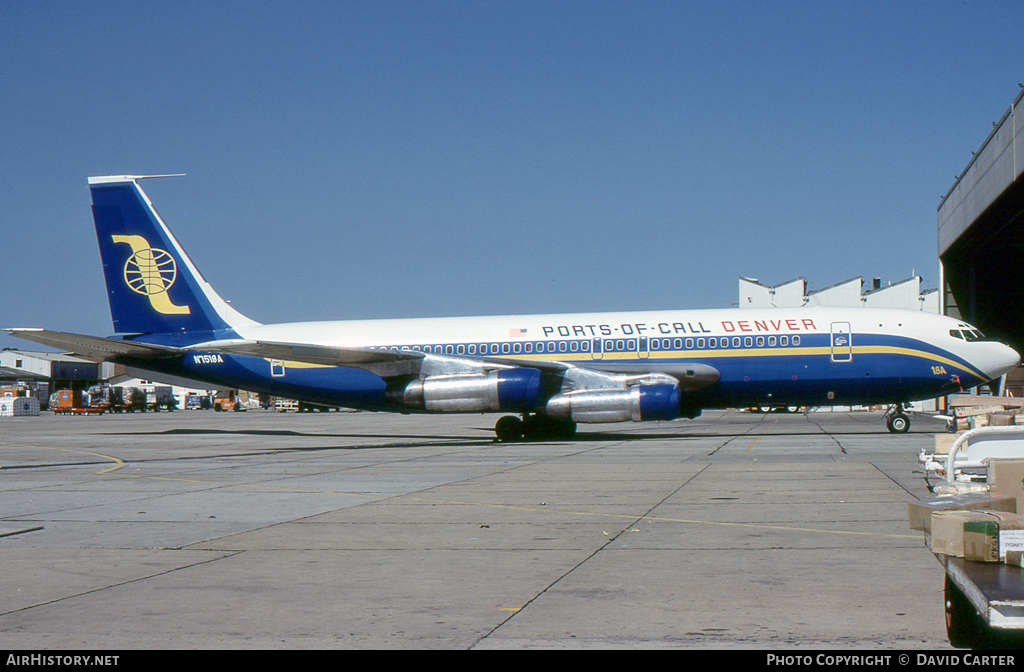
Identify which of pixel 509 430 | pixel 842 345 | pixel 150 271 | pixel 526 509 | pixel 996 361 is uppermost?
pixel 150 271

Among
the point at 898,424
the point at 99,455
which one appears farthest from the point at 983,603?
the point at 898,424

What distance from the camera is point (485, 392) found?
24.9 metres

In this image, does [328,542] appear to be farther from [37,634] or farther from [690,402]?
[690,402]

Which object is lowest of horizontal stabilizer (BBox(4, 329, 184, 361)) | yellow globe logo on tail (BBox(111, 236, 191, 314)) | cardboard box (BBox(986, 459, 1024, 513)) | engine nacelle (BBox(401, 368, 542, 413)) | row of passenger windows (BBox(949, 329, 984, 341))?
engine nacelle (BBox(401, 368, 542, 413))

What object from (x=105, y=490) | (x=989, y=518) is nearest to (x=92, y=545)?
(x=105, y=490)

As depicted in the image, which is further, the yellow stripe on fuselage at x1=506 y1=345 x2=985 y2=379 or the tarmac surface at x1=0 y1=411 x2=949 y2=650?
the yellow stripe on fuselage at x1=506 y1=345 x2=985 y2=379

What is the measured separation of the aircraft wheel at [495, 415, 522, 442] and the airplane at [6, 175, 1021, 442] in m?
0.04

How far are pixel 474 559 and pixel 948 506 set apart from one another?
414cm

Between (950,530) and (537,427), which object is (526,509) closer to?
(950,530)

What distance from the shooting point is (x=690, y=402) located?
84.5 ft

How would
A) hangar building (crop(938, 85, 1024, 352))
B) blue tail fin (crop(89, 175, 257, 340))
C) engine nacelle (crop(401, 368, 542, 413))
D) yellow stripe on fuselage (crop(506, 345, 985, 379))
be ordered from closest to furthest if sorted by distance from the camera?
1. engine nacelle (crop(401, 368, 542, 413))
2. yellow stripe on fuselage (crop(506, 345, 985, 379))
3. blue tail fin (crop(89, 175, 257, 340))
4. hangar building (crop(938, 85, 1024, 352))

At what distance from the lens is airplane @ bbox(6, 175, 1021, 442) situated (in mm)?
25031

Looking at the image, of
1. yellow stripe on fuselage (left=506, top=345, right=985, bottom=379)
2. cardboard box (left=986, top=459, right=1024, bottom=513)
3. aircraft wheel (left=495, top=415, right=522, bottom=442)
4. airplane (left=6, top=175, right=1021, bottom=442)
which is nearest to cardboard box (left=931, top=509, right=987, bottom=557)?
cardboard box (left=986, top=459, right=1024, bottom=513)

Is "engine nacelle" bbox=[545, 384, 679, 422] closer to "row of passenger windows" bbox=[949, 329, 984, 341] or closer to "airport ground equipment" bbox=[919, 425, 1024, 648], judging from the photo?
"row of passenger windows" bbox=[949, 329, 984, 341]
